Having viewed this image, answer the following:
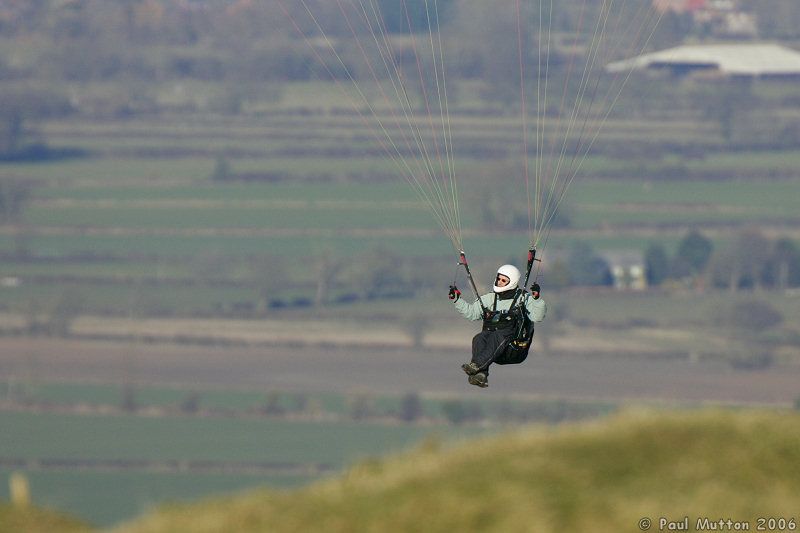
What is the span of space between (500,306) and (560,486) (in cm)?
672

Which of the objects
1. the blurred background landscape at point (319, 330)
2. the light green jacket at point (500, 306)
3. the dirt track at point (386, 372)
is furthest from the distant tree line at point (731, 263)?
the light green jacket at point (500, 306)

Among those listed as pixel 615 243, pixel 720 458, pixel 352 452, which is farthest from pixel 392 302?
pixel 720 458

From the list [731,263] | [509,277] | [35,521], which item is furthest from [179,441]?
[35,521]

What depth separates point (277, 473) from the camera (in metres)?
106

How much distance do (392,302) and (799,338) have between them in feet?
114

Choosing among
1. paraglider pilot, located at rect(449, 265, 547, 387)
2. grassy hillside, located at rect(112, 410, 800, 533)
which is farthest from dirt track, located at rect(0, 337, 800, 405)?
grassy hillside, located at rect(112, 410, 800, 533)

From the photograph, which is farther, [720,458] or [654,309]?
[654,309]

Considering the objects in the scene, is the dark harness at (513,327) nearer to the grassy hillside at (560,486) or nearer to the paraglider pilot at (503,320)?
the paraglider pilot at (503,320)

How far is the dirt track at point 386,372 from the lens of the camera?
131750mm

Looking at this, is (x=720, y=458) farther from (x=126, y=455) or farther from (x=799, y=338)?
(x=799, y=338)

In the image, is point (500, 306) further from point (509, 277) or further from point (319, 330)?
point (319, 330)

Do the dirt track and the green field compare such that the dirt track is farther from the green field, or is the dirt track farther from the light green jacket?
the light green jacket

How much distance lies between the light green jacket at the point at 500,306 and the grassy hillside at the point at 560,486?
3266 millimetres

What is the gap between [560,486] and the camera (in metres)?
20.7
